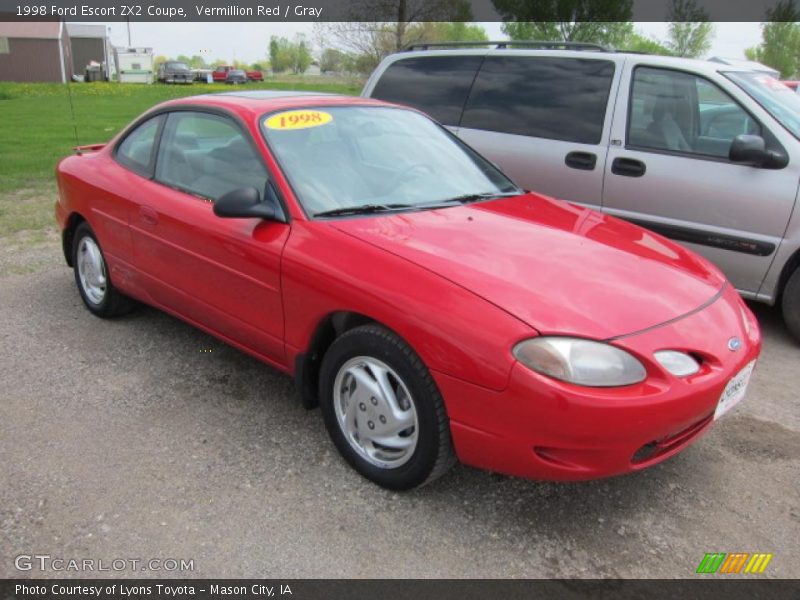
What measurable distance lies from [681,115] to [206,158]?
3.24 meters

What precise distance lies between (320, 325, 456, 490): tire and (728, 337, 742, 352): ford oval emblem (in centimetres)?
111

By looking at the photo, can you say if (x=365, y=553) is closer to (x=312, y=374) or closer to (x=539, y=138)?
(x=312, y=374)

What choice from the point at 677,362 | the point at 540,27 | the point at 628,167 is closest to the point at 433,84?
the point at 628,167

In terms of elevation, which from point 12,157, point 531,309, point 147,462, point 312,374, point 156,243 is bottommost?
point 12,157

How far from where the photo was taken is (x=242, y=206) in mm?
2887

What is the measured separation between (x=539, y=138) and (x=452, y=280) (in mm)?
3083

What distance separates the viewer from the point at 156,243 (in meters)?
3.63

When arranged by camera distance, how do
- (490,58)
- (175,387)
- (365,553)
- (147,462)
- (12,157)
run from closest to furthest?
(365,553)
(147,462)
(175,387)
(490,58)
(12,157)

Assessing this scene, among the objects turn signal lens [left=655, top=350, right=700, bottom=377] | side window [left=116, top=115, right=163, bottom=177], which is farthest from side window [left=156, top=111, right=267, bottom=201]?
turn signal lens [left=655, top=350, right=700, bottom=377]

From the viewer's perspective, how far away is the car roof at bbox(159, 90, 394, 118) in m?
3.38

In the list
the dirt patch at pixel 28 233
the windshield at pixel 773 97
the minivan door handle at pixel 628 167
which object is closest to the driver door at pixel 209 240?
the dirt patch at pixel 28 233

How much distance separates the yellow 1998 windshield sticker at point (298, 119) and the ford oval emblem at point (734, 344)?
212cm
